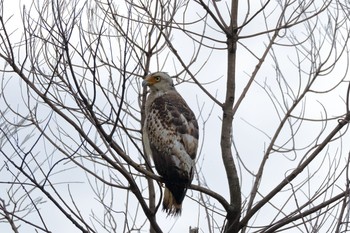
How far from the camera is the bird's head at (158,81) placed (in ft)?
21.2

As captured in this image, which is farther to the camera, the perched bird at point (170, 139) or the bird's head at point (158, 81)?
the bird's head at point (158, 81)

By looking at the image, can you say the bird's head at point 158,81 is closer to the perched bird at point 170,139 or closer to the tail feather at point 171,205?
the perched bird at point 170,139

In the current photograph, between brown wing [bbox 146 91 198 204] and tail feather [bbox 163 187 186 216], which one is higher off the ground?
brown wing [bbox 146 91 198 204]

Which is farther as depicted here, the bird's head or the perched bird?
the bird's head

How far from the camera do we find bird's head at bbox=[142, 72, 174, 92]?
6477 mm

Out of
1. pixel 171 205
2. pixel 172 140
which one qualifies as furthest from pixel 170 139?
pixel 171 205

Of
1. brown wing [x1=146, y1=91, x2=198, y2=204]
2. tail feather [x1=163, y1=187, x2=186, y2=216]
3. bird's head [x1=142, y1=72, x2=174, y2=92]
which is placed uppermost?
bird's head [x1=142, y1=72, x2=174, y2=92]

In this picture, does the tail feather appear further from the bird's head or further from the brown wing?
the bird's head

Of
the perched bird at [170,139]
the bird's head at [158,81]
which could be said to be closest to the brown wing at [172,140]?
the perched bird at [170,139]

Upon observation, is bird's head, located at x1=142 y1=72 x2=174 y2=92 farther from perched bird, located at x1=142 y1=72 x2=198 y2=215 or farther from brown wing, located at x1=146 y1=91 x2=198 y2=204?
brown wing, located at x1=146 y1=91 x2=198 y2=204

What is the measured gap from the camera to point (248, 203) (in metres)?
5.30

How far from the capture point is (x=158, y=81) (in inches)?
259

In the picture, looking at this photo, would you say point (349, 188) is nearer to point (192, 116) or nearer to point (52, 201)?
point (52, 201)

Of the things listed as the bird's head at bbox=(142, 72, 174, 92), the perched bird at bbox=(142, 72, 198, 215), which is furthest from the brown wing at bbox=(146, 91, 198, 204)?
the bird's head at bbox=(142, 72, 174, 92)
